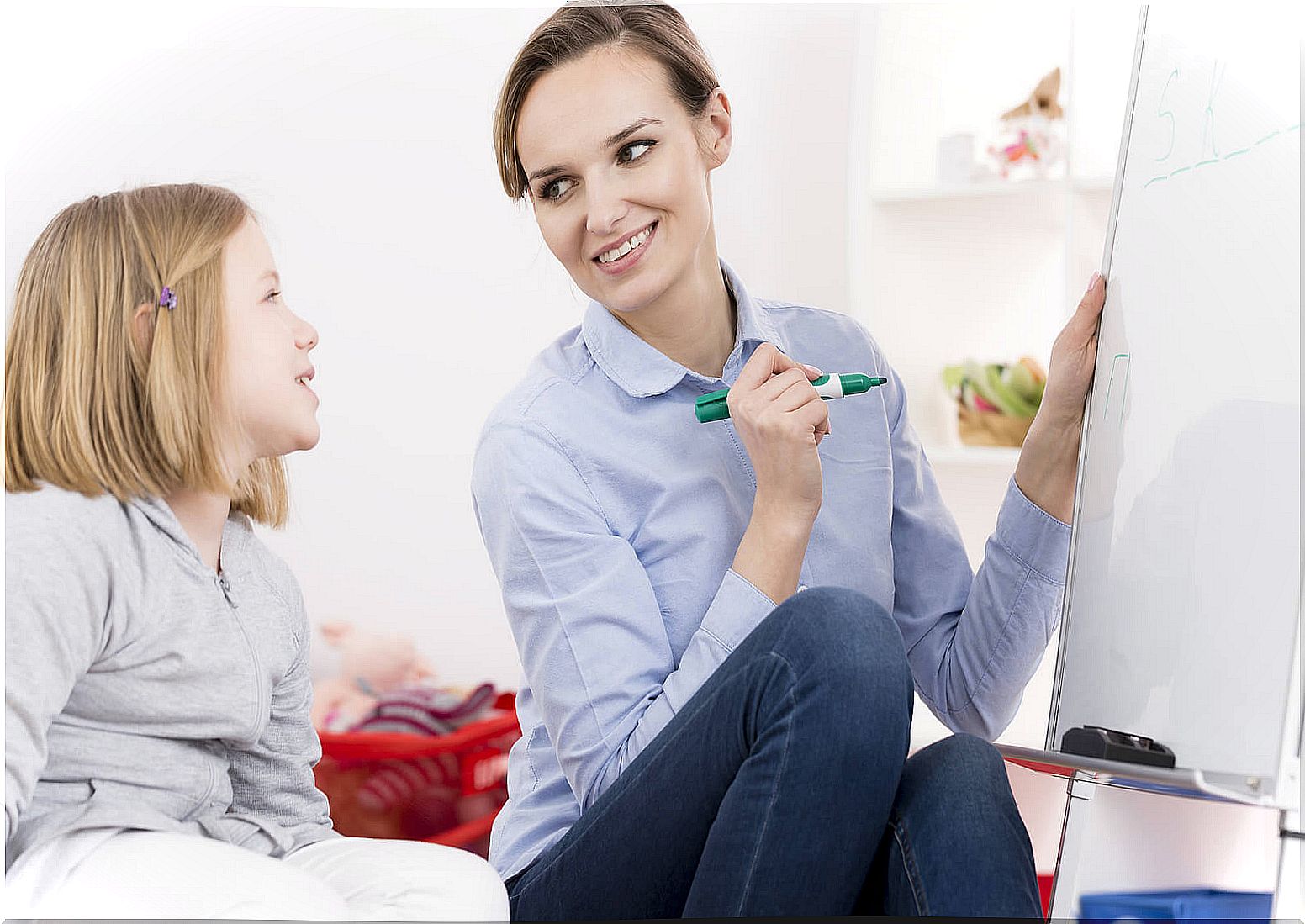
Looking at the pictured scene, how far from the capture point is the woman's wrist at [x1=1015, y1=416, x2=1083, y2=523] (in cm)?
90

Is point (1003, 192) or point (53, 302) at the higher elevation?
point (1003, 192)

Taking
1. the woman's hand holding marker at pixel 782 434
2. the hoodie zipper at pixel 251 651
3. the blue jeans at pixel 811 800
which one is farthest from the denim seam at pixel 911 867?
the hoodie zipper at pixel 251 651

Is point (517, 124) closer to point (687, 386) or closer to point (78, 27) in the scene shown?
point (687, 386)

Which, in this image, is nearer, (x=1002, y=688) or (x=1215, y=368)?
(x=1215, y=368)

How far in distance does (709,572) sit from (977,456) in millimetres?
887

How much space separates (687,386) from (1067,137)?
920 mm

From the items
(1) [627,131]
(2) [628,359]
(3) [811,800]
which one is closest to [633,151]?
(1) [627,131]

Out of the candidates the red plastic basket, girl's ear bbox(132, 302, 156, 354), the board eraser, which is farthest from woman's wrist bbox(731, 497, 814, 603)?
the red plastic basket

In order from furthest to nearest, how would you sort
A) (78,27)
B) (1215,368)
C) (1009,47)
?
1. (1009,47)
2. (78,27)
3. (1215,368)

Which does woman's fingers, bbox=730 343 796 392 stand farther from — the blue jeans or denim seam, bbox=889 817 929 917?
denim seam, bbox=889 817 929 917

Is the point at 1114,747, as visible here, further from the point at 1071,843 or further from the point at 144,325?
the point at 144,325

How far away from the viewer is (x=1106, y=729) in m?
0.79

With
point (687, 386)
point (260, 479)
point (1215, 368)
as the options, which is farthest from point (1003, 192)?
point (260, 479)

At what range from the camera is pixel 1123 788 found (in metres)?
0.77
